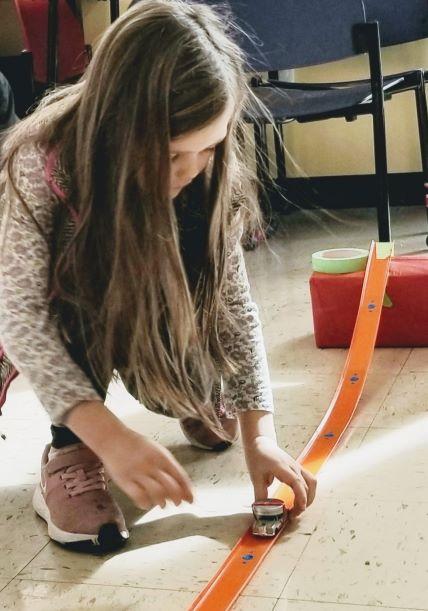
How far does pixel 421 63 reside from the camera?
2.83 metres

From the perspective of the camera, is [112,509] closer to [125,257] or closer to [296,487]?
[296,487]

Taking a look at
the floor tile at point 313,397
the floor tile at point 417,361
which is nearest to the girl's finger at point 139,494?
the floor tile at point 313,397

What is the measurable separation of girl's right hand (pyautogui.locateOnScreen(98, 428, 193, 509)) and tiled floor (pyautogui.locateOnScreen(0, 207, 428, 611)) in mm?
158

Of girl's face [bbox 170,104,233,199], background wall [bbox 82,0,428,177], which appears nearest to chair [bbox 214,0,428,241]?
background wall [bbox 82,0,428,177]

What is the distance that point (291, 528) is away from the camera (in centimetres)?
108

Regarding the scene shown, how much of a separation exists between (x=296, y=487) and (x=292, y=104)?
124 cm

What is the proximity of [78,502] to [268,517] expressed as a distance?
225mm

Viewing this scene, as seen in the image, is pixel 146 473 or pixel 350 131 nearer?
pixel 146 473

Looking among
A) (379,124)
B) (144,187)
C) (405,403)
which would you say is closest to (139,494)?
(144,187)

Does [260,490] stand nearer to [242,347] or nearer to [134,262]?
[242,347]

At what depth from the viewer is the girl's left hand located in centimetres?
107

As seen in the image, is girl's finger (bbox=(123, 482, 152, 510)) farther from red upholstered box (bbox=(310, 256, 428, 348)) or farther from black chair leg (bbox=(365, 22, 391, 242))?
black chair leg (bbox=(365, 22, 391, 242))

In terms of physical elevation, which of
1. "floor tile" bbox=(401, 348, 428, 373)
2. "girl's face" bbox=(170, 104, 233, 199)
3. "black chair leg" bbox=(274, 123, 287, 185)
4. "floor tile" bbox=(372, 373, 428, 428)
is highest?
"girl's face" bbox=(170, 104, 233, 199)

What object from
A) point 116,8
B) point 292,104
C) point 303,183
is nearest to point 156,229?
point 292,104
